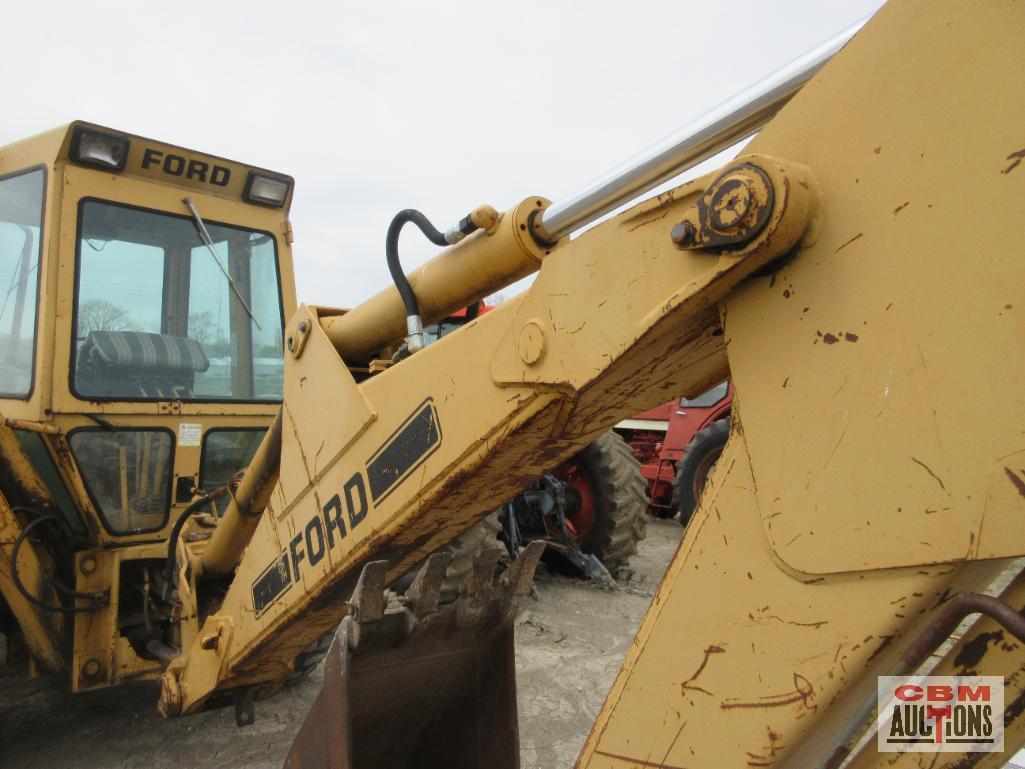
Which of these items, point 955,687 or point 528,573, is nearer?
point 955,687

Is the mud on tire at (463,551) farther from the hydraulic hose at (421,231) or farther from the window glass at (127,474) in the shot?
the window glass at (127,474)

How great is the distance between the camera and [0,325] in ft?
10.3

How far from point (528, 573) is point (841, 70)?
1395mm

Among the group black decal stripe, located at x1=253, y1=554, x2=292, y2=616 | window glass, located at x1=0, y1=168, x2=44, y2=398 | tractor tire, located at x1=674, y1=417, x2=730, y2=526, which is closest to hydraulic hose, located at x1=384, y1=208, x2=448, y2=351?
black decal stripe, located at x1=253, y1=554, x2=292, y2=616

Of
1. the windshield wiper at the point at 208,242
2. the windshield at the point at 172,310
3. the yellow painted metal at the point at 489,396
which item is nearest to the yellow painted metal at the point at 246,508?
the yellow painted metal at the point at 489,396

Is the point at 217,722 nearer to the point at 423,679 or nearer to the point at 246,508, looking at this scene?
the point at 246,508

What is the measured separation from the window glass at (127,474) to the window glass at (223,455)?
0.18m

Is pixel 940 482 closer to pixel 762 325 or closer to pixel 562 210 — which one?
pixel 762 325

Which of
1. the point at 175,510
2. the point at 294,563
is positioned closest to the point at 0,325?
the point at 175,510

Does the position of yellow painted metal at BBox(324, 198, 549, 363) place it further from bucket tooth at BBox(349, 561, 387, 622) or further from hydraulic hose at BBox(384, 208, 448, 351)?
bucket tooth at BBox(349, 561, 387, 622)

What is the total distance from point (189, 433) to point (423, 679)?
194 cm

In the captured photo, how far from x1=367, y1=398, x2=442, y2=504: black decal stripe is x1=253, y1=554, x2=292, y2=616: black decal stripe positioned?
520mm

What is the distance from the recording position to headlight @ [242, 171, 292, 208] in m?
3.59

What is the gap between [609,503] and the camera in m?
5.73
